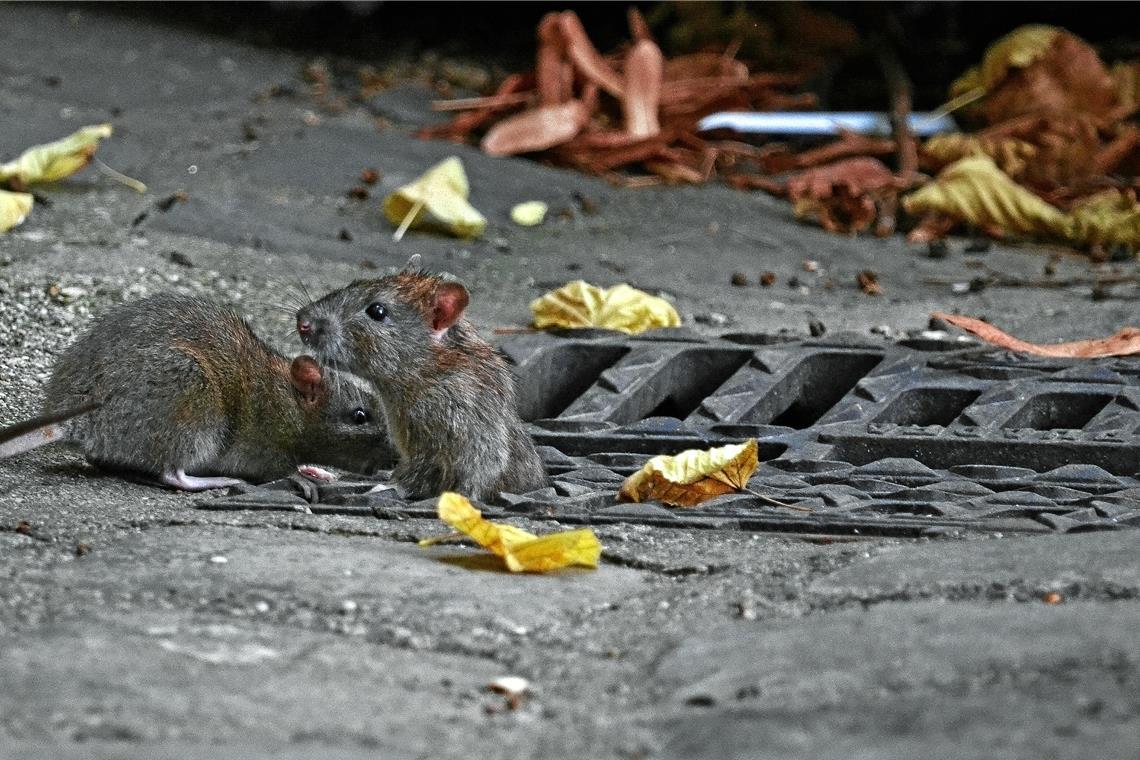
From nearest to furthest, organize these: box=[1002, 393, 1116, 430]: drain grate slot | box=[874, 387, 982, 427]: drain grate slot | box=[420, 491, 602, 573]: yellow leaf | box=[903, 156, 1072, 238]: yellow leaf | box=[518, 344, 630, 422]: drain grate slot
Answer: box=[420, 491, 602, 573]: yellow leaf
box=[1002, 393, 1116, 430]: drain grate slot
box=[874, 387, 982, 427]: drain grate slot
box=[518, 344, 630, 422]: drain grate slot
box=[903, 156, 1072, 238]: yellow leaf

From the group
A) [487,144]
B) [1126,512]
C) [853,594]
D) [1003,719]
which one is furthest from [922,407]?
[487,144]

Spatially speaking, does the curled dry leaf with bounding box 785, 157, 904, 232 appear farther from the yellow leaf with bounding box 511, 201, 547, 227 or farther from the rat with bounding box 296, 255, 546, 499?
the rat with bounding box 296, 255, 546, 499

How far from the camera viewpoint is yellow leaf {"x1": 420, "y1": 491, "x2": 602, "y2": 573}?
3461 millimetres

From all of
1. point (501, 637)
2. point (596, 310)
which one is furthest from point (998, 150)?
point (501, 637)

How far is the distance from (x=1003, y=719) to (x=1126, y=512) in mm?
1628

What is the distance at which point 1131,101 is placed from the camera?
381 inches

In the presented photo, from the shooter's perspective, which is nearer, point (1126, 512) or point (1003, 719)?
point (1003, 719)

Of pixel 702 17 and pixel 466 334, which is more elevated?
pixel 702 17

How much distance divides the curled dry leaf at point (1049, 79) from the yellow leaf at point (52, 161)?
5.03m

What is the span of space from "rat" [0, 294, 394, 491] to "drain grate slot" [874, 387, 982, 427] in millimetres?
1584

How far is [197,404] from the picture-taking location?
180 inches

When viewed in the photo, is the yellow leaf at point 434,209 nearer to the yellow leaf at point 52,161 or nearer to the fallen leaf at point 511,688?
the yellow leaf at point 52,161

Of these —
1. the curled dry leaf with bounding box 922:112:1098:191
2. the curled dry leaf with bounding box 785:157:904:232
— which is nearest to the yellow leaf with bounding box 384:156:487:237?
the curled dry leaf with bounding box 785:157:904:232

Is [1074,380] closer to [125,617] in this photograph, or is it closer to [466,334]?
[466,334]
